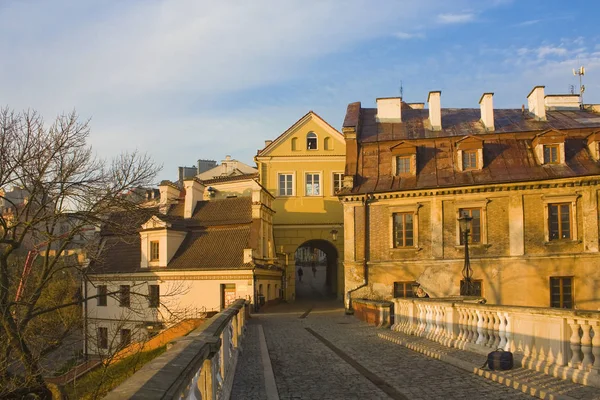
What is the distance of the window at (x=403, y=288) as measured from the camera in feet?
92.2

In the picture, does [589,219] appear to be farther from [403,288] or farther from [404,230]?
[403,288]

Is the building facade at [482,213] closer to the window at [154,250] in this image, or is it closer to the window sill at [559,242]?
the window sill at [559,242]

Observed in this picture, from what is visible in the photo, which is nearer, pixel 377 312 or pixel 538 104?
pixel 377 312

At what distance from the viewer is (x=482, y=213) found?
2786 centimetres

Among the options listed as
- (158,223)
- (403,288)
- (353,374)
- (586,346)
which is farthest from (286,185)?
(586,346)

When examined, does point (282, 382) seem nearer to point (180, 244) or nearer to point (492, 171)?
point (492, 171)

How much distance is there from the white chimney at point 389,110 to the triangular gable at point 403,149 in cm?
479

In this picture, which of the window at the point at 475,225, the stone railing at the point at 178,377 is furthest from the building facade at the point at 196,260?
the stone railing at the point at 178,377

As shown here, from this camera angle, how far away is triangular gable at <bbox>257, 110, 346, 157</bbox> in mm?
40281

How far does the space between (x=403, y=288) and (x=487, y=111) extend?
463 inches

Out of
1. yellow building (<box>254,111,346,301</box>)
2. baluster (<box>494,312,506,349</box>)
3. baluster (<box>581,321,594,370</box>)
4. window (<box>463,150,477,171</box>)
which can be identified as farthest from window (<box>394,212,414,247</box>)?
baluster (<box>581,321,594,370</box>)

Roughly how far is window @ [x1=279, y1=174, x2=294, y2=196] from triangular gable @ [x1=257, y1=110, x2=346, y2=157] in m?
2.11

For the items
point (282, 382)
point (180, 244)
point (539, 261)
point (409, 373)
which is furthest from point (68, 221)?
point (539, 261)

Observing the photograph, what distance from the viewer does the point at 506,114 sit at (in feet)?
112
